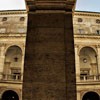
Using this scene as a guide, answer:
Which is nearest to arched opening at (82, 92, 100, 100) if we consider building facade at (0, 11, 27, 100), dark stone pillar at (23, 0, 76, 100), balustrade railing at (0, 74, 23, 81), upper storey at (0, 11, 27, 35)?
building facade at (0, 11, 27, 100)

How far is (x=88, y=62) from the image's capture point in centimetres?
3575

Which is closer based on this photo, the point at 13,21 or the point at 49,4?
the point at 49,4

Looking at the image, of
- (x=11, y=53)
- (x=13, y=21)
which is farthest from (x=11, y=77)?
(x=13, y=21)

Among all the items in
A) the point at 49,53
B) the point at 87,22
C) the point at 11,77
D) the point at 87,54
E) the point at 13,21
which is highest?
the point at 13,21

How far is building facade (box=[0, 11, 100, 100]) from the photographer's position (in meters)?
30.6

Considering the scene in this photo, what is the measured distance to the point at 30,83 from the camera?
525 cm

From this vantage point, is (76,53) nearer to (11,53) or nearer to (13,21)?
(11,53)

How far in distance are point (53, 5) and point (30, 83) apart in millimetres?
1955

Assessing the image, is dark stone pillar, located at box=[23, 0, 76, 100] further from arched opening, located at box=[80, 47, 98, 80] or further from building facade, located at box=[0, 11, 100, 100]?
arched opening, located at box=[80, 47, 98, 80]

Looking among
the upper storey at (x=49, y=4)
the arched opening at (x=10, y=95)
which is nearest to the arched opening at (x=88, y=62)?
the arched opening at (x=10, y=95)

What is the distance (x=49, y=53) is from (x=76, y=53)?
2940 cm

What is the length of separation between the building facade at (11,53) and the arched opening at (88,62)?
28.9ft

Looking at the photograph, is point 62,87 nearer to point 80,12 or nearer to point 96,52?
point 96,52

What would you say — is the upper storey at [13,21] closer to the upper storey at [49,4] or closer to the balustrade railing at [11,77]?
the balustrade railing at [11,77]
